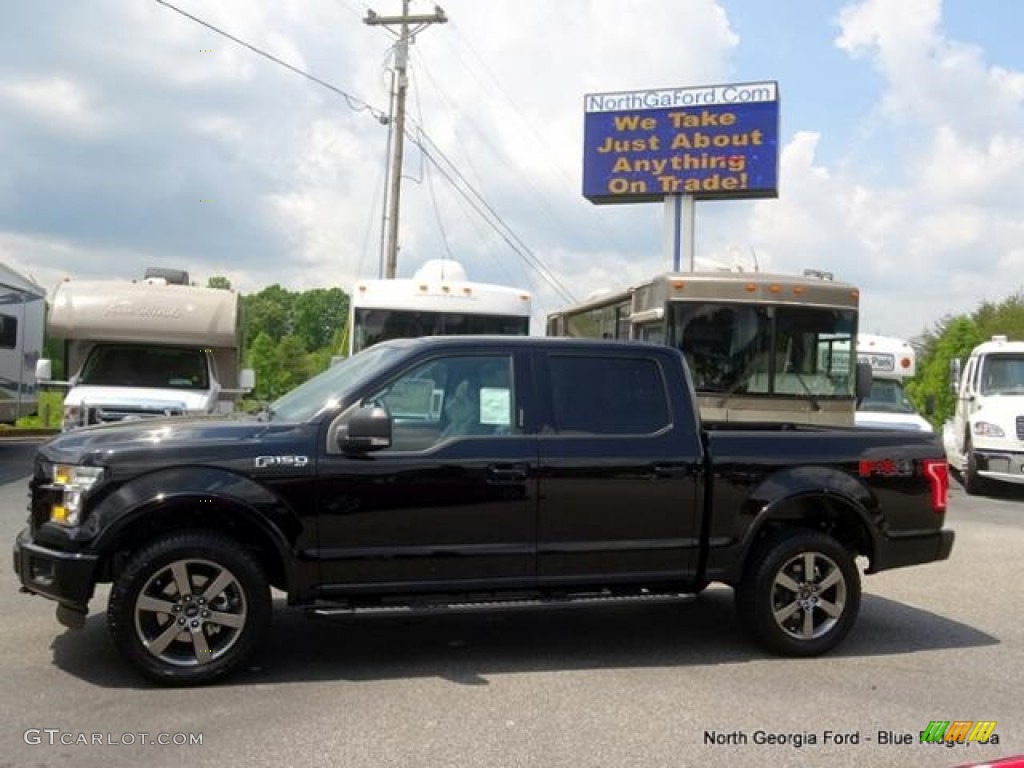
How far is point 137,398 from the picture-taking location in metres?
12.3

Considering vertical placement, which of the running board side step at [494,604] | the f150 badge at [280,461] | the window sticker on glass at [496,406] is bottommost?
the running board side step at [494,604]

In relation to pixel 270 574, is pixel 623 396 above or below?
above

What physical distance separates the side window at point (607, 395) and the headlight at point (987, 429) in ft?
36.7

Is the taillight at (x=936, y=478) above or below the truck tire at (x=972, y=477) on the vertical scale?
above

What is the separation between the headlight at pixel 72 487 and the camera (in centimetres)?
509

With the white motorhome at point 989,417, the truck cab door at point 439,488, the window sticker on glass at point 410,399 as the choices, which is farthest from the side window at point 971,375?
the window sticker on glass at point 410,399

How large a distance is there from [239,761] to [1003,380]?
1507cm

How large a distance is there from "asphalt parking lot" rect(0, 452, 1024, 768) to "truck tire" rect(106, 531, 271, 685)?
0.51ft

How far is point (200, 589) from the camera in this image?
5.16 metres

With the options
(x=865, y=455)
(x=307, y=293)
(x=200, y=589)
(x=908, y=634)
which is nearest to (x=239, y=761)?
(x=200, y=589)

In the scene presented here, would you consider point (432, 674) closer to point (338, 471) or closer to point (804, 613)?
point (338, 471)

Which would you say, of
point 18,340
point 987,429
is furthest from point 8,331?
point 987,429

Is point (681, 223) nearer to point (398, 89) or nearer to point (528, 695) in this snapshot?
point (398, 89)

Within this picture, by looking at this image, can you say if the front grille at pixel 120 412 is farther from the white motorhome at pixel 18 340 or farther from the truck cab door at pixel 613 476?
the truck cab door at pixel 613 476
